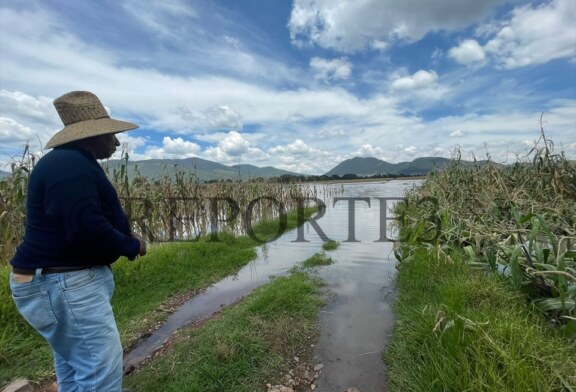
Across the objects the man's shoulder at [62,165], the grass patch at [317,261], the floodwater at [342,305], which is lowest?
the floodwater at [342,305]

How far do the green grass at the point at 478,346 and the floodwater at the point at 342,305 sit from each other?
0.26m

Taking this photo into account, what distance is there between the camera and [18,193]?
5027mm

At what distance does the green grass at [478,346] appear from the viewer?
2.05 m

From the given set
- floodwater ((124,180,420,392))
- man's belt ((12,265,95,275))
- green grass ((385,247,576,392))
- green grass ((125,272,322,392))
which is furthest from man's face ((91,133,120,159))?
green grass ((385,247,576,392))

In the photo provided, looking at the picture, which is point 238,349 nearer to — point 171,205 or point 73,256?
point 73,256

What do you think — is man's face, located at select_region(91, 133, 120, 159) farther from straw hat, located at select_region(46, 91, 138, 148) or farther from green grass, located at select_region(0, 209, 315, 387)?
green grass, located at select_region(0, 209, 315, 387)

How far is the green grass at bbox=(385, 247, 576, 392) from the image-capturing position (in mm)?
2047

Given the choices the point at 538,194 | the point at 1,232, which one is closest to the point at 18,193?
the point at 1,232

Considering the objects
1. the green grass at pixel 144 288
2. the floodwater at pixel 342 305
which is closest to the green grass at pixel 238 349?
the floodwater at pixel 342 305

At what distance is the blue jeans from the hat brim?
2.51 feet

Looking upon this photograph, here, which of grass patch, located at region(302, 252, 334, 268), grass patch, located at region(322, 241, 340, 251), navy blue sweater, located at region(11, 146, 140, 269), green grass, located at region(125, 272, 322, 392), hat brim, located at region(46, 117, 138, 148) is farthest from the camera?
grass patch, located at region(322, 241, 340, 251)

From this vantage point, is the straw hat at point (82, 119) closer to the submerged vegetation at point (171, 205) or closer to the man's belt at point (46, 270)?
the man's belt at point (46, 270)

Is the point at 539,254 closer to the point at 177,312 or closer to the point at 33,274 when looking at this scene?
the point at 33,274

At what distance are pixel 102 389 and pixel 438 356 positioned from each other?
7.79 ft
